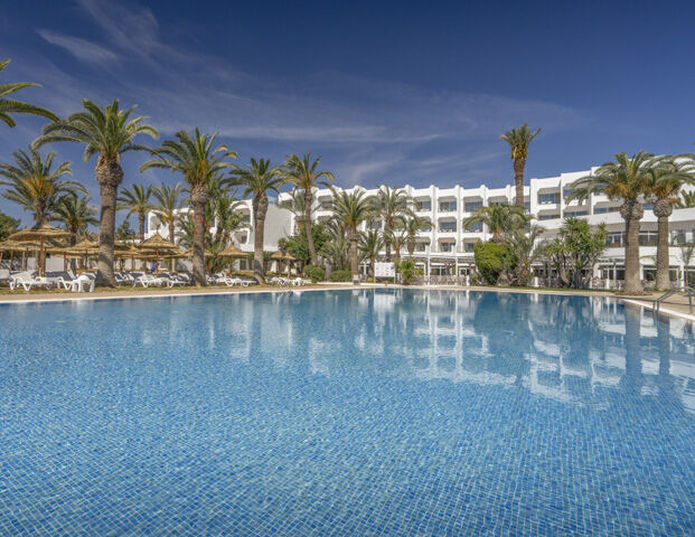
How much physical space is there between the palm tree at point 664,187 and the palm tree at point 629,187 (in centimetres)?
51

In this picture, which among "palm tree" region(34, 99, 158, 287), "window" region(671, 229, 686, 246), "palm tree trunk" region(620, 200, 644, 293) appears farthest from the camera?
"window" region(671, 229, 686, 246)

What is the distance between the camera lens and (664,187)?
81.9 ft

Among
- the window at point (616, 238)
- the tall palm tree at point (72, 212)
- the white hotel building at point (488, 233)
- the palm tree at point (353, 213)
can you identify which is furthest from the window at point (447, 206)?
the tall palm tree at point (72, 212)

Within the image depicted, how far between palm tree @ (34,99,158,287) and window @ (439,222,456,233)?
4094cm

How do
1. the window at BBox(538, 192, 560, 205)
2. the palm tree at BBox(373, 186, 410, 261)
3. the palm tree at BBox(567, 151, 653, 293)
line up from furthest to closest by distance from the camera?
the window at BBox(538, 192, 560, 205) < the palm tree at BBox(373, 186, 410, 261) < the palm tree at BBox(567, 151, 653, 293)

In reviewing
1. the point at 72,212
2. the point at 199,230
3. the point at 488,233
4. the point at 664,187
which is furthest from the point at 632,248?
the point at 72,212

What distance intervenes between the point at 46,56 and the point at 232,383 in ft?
62.3

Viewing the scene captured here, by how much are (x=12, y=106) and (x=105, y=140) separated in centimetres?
482

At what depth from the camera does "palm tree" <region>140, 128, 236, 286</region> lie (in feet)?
76.7

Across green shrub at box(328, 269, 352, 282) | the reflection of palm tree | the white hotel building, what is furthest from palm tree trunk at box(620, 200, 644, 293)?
green shrub at box(328, 269, 352, 282)

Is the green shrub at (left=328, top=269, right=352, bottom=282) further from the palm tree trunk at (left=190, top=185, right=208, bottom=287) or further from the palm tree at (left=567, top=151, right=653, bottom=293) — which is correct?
the palm tree at (left=567, top=151, right=653, bottom=293)

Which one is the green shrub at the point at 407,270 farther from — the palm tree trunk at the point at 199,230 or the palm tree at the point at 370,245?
the palm tree trunk at the point at 199,230

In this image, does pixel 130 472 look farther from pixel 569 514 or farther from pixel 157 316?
pixel 157 316

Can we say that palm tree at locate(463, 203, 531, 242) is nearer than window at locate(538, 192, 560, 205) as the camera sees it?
Yes
